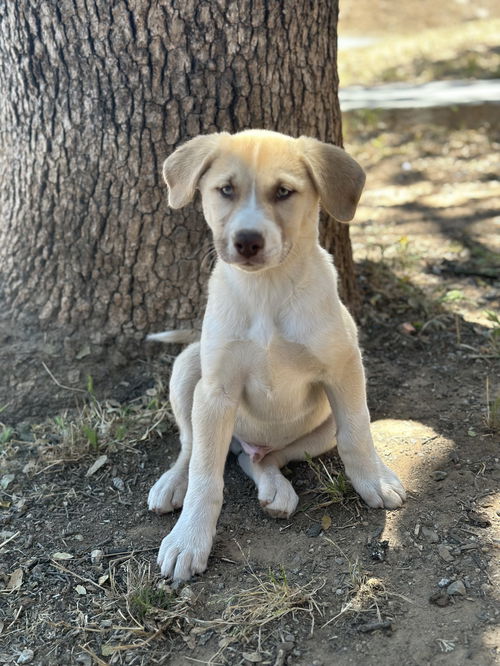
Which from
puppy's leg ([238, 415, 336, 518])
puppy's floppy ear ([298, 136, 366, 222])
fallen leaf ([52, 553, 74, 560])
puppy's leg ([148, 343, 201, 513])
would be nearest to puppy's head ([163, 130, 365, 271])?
puppy's floppy ear ([298, 136, 366, 222])

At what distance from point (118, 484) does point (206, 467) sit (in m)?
0.77

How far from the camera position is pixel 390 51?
11797 mm

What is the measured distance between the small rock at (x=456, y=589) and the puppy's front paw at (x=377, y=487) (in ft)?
1.73

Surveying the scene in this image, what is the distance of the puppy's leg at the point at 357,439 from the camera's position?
11.2ft

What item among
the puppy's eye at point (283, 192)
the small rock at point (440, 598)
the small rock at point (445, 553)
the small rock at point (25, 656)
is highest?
the puppy's eye at point (283, 192)

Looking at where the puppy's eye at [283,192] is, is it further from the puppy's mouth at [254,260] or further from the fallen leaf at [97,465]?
the fallen leaf at [97,465]

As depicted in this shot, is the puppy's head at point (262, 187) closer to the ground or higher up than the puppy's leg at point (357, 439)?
higher up

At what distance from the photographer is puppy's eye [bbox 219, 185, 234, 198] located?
3131 mm

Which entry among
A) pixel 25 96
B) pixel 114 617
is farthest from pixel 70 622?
pixel 25 96

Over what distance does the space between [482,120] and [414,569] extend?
22.2 ft

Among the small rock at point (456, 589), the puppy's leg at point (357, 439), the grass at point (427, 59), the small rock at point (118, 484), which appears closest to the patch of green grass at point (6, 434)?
the small rock at point (118, 484)

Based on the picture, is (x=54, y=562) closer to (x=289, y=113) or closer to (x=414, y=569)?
(x=414, y=569)

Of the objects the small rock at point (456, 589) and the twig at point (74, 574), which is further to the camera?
the twig at point (74, 574)

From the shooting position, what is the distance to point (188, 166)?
3.31 m
